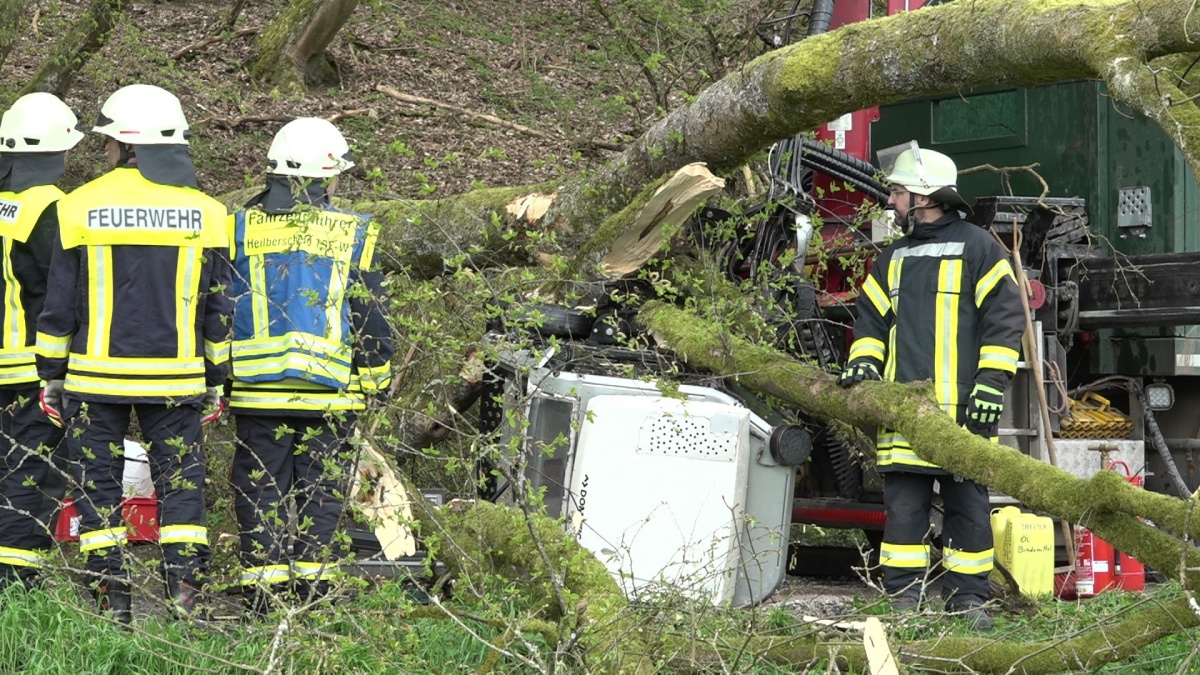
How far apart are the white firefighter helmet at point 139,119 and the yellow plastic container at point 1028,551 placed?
10.8 feet

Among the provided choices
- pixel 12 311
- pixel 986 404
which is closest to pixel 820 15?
pixel 986 404

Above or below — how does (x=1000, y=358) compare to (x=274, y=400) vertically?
above

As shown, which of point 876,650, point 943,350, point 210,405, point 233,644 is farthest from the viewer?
point 943,350

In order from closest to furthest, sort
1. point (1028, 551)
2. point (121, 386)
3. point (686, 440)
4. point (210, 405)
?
1. point (121, 386)
2. point (210, 405)
3. point (686, 440)
4. point (1028, 551)

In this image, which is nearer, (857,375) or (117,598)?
(117,598)

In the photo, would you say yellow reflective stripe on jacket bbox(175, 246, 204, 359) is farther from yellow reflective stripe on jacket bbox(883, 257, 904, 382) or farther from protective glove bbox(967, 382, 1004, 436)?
protective glove bbox(967, 382, 1004, 436)

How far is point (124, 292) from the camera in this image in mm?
4348

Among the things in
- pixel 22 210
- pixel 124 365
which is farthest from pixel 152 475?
pixel 22 210

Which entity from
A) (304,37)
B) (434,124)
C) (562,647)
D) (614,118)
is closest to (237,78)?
(304,37)

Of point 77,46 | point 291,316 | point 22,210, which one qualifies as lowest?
point 291,316

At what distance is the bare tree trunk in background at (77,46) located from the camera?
28.0 feet

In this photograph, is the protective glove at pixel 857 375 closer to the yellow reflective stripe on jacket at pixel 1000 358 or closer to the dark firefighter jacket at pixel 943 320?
the dark firefighter jacket at pixel 943 320

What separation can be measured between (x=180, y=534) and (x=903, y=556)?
246 cm

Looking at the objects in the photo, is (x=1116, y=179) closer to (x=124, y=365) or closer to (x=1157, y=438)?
(x=1157, y=438)
